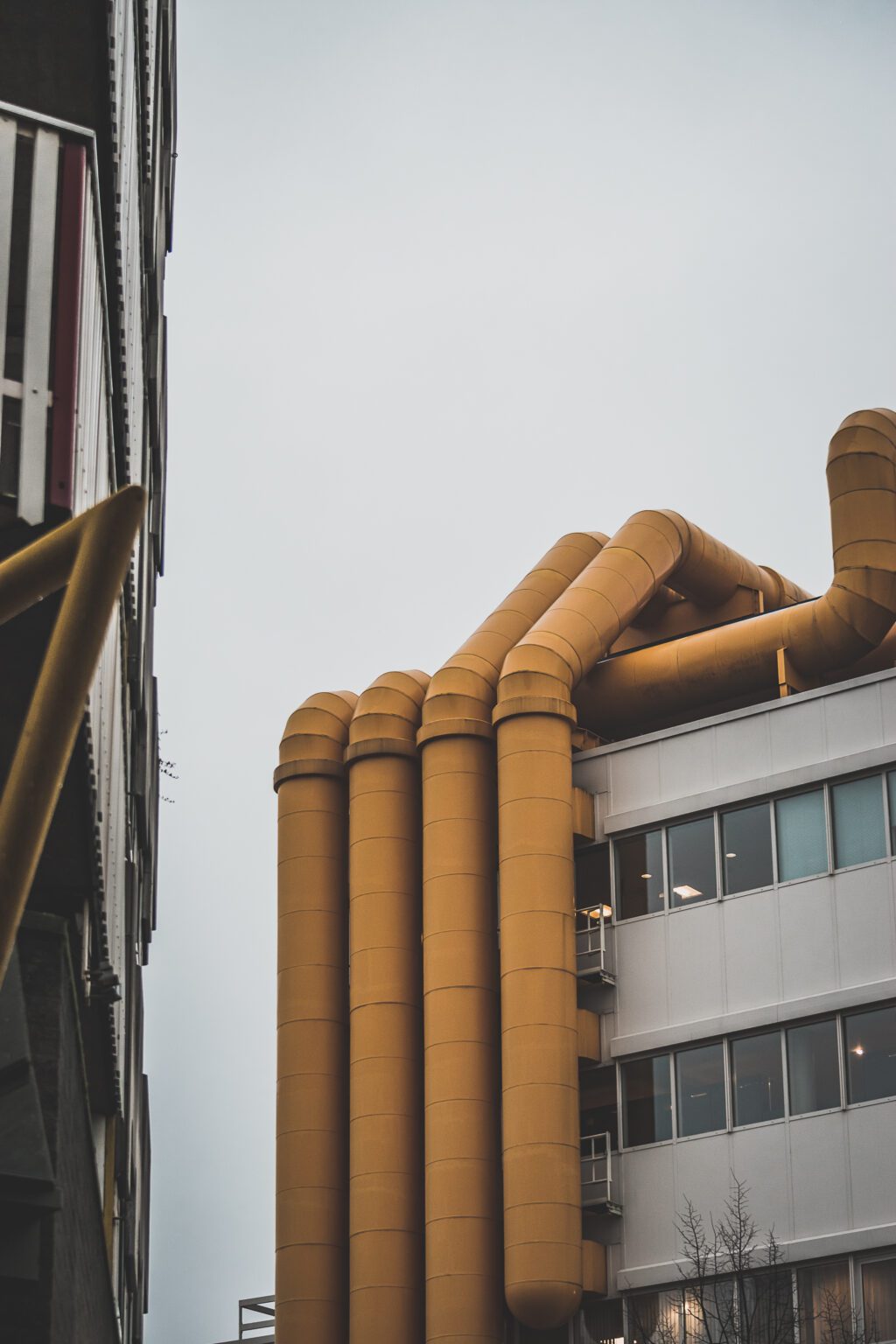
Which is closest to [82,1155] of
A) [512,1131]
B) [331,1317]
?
[512,1131]

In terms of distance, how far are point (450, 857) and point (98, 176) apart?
2682 cm

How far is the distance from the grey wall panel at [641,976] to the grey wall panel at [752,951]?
1.63 m

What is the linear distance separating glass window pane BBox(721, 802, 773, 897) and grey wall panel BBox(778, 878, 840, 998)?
858 millimetres

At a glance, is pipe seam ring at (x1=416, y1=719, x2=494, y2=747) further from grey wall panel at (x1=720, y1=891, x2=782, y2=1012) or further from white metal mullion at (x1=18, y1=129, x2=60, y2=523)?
white metal mullion at (x1=18, y1=129, x2=60, y2=523)

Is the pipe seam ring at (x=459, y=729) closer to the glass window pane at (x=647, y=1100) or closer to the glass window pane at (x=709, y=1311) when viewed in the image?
the glass window pane at (x=647, y=1100)

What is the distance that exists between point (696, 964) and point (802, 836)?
3.52m

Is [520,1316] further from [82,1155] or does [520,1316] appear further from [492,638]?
[82,1155]

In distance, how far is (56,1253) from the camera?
17.4 metres

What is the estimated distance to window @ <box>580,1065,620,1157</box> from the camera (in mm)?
44575

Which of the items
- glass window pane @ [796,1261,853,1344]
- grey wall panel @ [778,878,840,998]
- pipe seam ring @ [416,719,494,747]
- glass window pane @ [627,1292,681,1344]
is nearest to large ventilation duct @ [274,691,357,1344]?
pipe seam ring @ [416,719,494,747]

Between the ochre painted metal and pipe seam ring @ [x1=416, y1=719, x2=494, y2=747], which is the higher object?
pipe seam ring @ [x1=416, y1=719, x2=494, y2=747]

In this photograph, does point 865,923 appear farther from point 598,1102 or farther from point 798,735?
point 598,1102

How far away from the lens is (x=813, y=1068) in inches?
1640

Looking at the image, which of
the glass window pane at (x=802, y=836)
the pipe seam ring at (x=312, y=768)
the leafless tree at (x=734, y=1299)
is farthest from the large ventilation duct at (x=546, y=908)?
the pipe seam ring at (x=312, y=768)
